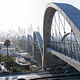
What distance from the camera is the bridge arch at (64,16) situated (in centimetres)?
2758

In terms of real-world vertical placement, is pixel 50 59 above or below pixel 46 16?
below

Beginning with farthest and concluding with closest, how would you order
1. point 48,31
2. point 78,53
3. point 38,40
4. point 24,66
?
point 38,40
point 24,66
point 48,31
point 78,53

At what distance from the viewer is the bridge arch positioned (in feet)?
90.5

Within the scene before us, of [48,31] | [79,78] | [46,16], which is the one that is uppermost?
[46,16]

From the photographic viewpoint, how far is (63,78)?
120 feet

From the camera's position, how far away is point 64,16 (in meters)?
32.2

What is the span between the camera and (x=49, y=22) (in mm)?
49375

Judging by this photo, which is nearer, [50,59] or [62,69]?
[62,69]

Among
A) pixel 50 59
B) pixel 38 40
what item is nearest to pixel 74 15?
pixel 50 59

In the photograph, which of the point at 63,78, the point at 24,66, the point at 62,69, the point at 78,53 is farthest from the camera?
the point at 24,66

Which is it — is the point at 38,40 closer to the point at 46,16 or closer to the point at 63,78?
the point at 46,16

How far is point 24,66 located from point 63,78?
20.7 m

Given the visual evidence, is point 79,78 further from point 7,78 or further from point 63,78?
point 7,78

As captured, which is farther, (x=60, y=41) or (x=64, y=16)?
(x=60, y=41)
